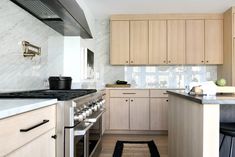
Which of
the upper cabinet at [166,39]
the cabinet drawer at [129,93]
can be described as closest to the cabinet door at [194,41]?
the upper cabinet at [166,39]

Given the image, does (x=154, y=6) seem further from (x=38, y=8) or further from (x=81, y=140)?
(x=81, y=140)

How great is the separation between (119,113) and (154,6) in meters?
2.08

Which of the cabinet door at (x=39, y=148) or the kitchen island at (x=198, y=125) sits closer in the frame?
the cabinet door at (x=39, y=148)

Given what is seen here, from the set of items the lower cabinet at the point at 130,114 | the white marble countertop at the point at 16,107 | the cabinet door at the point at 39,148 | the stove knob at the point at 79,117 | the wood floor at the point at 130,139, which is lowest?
the wood floor at the point at 130,139

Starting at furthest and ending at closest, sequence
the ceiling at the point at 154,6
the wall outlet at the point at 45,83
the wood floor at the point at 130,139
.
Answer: the ceiling at the point at 154,6
the wood floor at the point at 130,139
the wall outlet at the point at 45,83

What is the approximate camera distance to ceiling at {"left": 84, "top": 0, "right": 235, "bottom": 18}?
4.23 meters

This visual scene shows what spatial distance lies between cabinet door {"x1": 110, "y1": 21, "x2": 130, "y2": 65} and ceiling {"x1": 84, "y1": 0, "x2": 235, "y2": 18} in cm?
27

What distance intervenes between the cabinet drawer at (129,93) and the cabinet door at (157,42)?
0.68 m

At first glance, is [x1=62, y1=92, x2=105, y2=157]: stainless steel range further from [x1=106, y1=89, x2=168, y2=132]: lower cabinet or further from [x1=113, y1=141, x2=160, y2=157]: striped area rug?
[x1=106, y1=89, x2=168, y2=132]: lower cabinet

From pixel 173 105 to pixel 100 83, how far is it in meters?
2.67

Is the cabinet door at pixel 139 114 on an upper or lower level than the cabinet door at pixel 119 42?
lower

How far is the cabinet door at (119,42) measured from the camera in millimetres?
5016

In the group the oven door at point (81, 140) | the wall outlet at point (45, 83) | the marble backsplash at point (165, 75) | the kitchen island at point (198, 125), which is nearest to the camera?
the kitchen island at point (198, 125)

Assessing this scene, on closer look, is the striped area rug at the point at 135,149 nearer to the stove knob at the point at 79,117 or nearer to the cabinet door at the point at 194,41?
the stove knob at the point at 79,117
